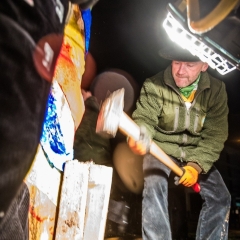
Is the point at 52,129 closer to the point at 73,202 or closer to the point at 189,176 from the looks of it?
the point at 73,202

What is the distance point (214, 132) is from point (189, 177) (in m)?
0.72

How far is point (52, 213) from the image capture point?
5.02ft

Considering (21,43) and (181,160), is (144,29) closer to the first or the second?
(181,160)

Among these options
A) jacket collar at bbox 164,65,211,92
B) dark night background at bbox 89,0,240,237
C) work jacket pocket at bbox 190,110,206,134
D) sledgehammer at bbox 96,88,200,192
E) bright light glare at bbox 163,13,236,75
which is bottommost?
sledgehammer at bbox 96,88,200,192

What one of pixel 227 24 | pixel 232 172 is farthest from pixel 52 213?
pixel 232 172

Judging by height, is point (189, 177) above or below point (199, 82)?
below

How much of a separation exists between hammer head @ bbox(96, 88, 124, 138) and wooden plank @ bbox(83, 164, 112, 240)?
0.43m

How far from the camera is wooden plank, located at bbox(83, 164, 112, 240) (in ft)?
5.20

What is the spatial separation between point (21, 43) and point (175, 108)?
2.70 meters

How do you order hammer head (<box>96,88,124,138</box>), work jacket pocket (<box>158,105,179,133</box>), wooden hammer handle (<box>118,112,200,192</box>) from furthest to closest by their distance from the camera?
work jacket pocket (<box>158,105,179,133</box>) < wooden hammer handle (<box>118,112,200,192</box>) < hammer head (<box>96,88,124,138</box>)

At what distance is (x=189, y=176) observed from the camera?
2.84 meters

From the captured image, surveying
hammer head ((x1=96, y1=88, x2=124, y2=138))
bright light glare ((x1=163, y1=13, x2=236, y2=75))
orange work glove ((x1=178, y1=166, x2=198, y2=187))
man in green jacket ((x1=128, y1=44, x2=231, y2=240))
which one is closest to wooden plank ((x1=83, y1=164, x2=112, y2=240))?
hammer head ((x1=96, y1=88, x2=124, y2=138))

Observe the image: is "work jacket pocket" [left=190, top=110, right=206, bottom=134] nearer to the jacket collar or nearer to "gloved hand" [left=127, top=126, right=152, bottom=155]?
the jacket collar

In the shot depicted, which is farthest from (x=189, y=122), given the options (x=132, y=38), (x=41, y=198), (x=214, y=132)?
(x=132, y=38)
